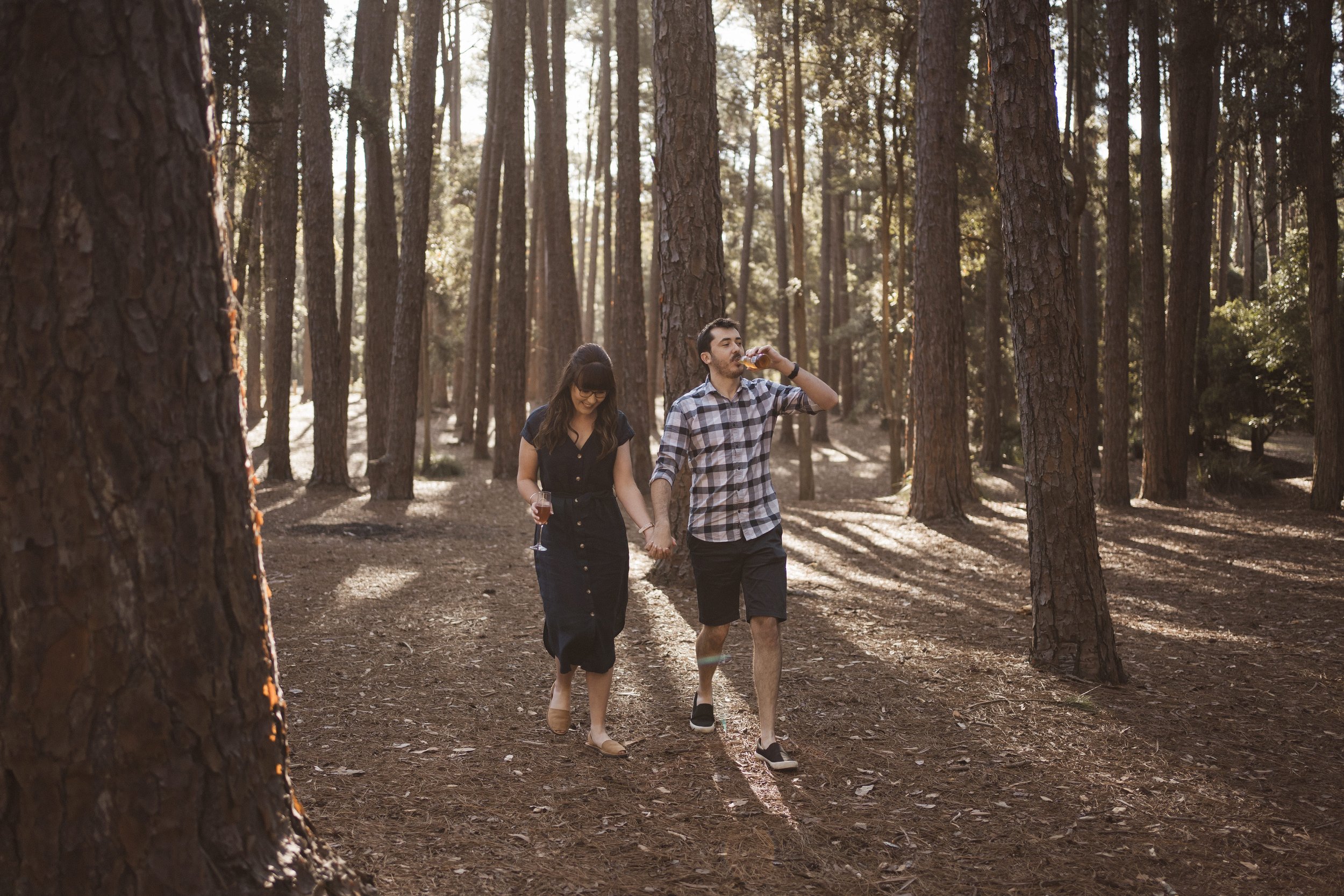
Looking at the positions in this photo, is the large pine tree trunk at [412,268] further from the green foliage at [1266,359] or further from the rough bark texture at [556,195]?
the green foliage at [1266,359]

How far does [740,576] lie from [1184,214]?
43.6 feet

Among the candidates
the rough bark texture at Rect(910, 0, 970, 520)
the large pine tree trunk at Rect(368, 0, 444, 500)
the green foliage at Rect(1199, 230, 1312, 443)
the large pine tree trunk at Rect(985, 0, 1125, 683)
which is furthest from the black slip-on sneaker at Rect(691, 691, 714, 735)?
the green foliage at Rect(1199, 230, 1312, 443)

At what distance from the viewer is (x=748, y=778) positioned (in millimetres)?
4797

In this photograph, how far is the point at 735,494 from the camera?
5.04 meters

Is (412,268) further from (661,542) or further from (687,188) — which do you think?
(661,542)

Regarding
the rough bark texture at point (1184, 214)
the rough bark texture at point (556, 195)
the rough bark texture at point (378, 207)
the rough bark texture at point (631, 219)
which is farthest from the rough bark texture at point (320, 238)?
the rough bark texture at point (1184, 214)

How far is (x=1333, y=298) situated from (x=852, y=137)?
8.36m

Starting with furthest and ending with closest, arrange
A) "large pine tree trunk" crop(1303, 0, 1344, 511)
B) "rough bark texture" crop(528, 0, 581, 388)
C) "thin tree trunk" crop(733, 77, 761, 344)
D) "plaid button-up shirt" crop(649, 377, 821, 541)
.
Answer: "thin tree trunk" crop(733, 77, 761, 344)
"rough bark texture" crop(528, 0, 581, 388)
"large pine tree trunk" crop(1303, 0, 1344, 511)
"plaid button-up shirt" crop(649, 377, 821, 541)

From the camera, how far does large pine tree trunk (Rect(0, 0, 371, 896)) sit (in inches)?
90.4

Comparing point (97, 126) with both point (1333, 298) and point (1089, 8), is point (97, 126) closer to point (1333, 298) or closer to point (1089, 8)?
point (1333, 298)

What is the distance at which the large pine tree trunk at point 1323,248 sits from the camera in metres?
13.2

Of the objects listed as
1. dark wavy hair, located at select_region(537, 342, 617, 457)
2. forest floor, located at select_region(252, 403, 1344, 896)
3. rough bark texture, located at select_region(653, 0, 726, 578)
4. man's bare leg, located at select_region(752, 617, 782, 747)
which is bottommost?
forest floor, located at select_region(252, 403, 1344, 896)

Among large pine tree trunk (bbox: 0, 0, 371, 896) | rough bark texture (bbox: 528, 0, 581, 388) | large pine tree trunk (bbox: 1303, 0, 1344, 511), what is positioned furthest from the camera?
rough bark texture (bbox: 528, 0, 581, 388)

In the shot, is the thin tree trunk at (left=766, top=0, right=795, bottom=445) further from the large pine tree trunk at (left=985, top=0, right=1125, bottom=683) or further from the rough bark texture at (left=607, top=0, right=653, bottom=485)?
the large pine tree trunk at (left=985, top=0, right=1125, bottom=683)
